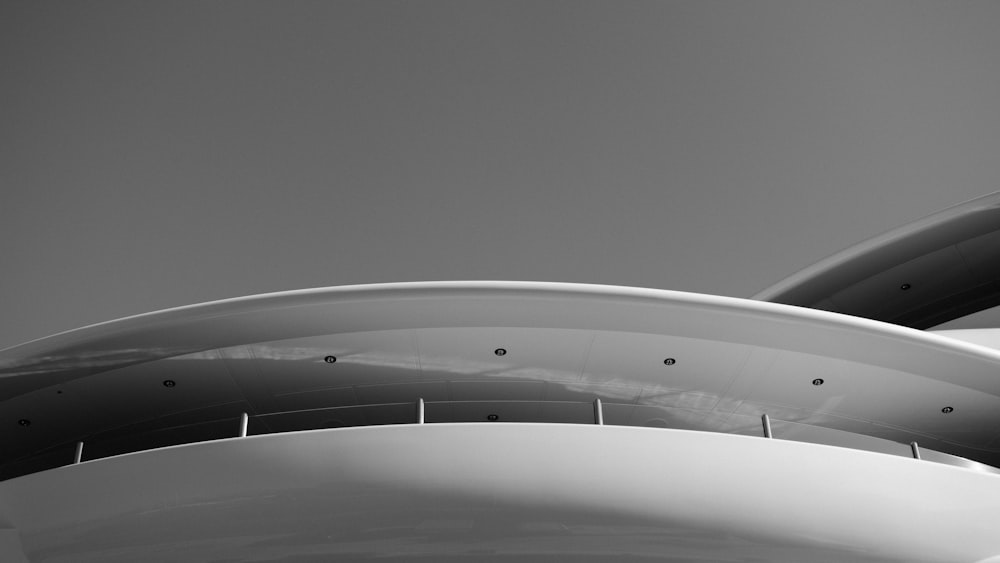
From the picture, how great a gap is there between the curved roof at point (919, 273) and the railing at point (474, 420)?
5.16m

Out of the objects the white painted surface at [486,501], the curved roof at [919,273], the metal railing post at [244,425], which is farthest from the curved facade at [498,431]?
the curved roof at [919,273]

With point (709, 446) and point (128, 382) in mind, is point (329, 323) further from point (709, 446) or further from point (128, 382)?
point (709, 446)

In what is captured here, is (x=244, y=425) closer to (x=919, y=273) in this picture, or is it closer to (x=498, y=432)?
(x=498, y=432)

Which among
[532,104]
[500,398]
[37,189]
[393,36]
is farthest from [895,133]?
[37,189]

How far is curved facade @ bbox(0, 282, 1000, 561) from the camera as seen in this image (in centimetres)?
767

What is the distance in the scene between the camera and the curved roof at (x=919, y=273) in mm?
13664

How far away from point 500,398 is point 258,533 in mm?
2601

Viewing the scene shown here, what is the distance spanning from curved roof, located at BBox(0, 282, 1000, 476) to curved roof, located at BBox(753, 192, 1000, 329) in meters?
4.20

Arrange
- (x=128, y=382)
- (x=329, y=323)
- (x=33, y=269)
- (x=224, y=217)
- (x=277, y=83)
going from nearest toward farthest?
(x=329, y=323) < (x=128, y=382) < (x=33, y=269) < (x=224, y=217) < (x=277, y=83)

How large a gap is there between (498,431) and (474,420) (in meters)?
1.36

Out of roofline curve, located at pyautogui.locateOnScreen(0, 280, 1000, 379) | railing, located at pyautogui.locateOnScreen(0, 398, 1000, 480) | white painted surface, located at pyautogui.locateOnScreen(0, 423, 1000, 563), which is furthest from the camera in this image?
railing, located at pyautogui.locateOnScreen(0, 398, 1000, 480)

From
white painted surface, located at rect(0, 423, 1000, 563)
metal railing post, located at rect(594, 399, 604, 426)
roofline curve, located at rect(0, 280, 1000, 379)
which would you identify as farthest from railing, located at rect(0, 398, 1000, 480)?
roofline curve, located at rect(0, 280, 1000, 379)

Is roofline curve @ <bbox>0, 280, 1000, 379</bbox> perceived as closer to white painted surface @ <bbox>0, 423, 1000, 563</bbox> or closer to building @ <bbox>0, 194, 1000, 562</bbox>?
building @ <bbox>0, 194, 1000, 562</bbox>

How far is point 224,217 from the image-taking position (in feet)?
66.3
